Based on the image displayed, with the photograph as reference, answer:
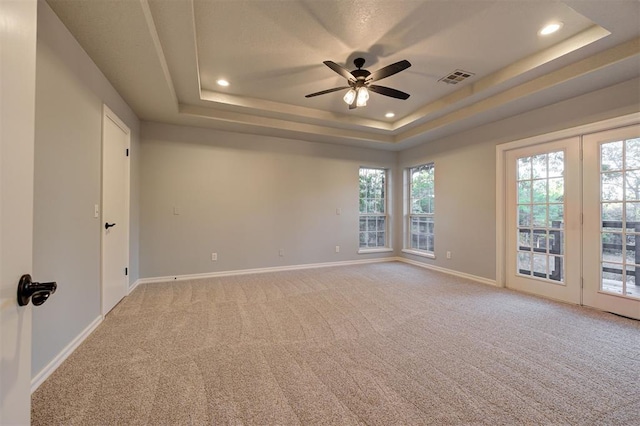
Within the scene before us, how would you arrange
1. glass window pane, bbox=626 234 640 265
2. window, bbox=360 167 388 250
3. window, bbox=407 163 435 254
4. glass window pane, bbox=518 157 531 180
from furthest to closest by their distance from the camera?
window, bbox=360 167 388 250 < window, bbox=407 163 435 254 < glass window pane, bbox=518 157 531 180 < glass window pane, bbox=626 234 640 265

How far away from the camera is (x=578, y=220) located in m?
3.11

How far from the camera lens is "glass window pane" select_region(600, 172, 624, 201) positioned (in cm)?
280

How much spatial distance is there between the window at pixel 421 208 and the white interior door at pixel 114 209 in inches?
193

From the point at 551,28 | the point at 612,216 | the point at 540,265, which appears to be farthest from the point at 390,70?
the point at 540,265

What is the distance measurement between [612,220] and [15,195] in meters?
4.51

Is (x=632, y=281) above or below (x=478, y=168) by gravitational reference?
below

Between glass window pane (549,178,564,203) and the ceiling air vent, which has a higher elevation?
the ceiling air vent

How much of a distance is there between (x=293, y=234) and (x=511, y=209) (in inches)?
136

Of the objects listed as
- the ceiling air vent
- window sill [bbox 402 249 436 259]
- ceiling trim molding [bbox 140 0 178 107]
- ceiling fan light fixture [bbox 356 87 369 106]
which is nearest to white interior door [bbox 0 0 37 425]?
ceiling trim molding [bbox 140 0 178 107]

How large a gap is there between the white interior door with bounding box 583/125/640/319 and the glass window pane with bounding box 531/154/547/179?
42 cm

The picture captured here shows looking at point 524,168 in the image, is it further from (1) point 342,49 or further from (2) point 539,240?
(1) point 342,49

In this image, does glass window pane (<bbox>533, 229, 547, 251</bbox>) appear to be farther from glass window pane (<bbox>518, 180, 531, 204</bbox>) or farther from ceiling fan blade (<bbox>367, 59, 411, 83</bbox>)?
ceiling fan blade (<bbox>367, 59, 411, 83</bbox>)

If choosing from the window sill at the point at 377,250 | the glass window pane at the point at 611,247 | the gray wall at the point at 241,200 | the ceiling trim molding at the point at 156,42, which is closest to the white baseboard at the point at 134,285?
the gray wall at the point at 241,200

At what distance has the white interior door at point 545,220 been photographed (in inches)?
124
